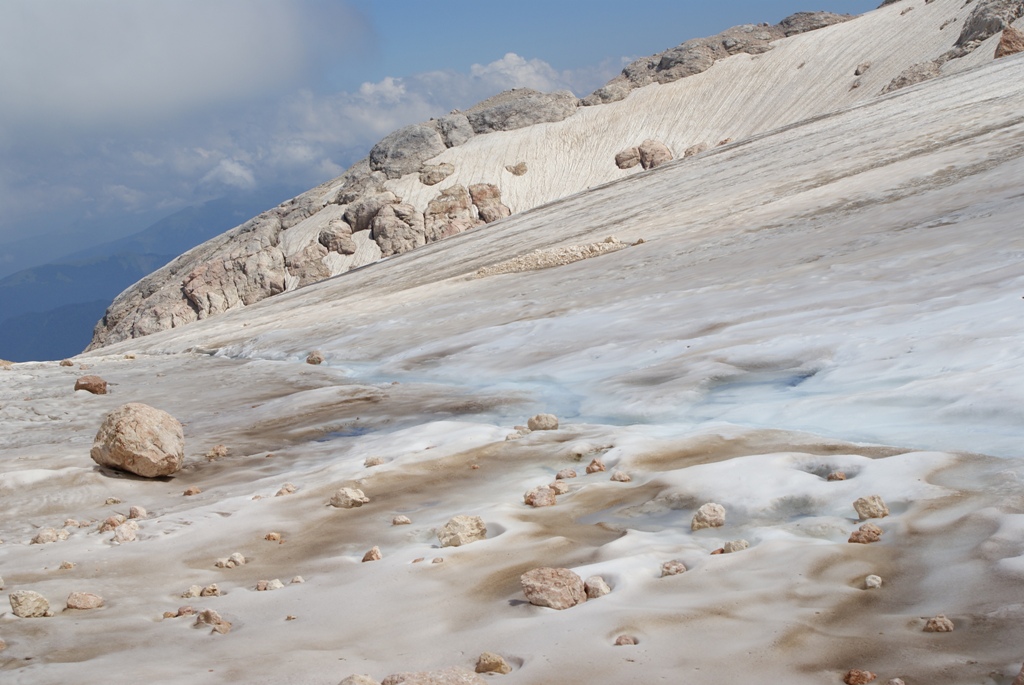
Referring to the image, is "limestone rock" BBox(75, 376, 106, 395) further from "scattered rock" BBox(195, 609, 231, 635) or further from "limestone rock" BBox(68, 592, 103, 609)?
"scattered rock" BBox(195, 609, 231, 635)

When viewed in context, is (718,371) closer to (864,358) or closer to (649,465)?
(864,358)

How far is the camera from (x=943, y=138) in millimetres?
21031

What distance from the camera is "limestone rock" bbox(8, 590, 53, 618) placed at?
4.93m

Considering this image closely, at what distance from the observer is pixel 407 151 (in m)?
63.6

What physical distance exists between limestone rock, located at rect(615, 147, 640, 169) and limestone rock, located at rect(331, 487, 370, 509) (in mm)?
52394

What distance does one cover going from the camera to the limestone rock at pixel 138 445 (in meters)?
9.37

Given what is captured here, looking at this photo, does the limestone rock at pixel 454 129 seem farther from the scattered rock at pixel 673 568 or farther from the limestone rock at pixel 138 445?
the scattered rock at pixel 673 568

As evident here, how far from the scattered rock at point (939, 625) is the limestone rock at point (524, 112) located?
63492 mm

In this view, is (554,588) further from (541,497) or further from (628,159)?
(628,159)

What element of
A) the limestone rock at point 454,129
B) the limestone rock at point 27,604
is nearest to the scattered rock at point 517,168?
the limestone rock at point 454,129

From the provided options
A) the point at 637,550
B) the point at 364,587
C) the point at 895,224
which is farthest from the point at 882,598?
the point at 895,224

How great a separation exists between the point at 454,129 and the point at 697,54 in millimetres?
19102

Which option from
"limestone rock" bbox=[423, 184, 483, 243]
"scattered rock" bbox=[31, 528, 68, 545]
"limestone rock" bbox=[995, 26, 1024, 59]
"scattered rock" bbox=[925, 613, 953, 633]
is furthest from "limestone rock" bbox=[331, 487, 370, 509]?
"limestone rock" bbox=[423, 184, 483, 243]

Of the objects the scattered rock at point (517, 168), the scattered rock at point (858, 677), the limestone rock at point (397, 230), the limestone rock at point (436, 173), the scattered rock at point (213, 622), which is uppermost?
the limestone rock at point (436, 173)
